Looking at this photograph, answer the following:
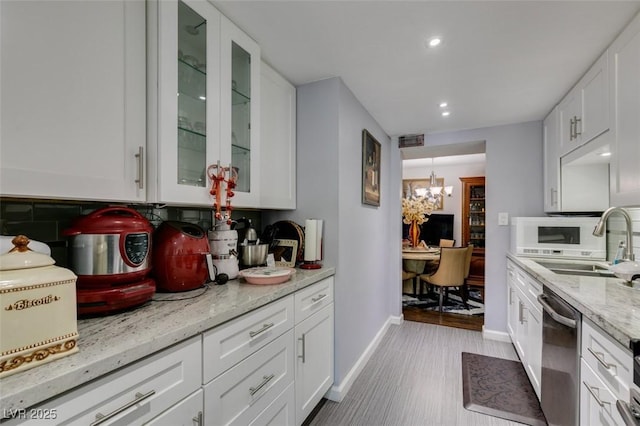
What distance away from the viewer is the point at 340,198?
2.01m

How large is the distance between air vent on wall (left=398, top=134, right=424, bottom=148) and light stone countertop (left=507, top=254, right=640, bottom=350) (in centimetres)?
194

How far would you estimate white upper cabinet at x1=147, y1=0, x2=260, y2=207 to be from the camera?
115cm

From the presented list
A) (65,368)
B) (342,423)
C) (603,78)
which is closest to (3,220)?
(65,368)

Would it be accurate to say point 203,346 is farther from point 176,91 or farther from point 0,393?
point 176,91

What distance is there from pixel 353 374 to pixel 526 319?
4.51 feet

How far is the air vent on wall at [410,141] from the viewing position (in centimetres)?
339

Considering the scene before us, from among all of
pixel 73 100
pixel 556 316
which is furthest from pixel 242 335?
pixel 556 316

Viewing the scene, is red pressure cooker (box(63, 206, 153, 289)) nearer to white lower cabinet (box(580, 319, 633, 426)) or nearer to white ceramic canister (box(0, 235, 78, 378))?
white ceramic canister (box(0, 235, 78, 378))

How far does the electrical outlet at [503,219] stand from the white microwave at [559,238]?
Result: 0.30 m

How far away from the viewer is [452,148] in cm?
341

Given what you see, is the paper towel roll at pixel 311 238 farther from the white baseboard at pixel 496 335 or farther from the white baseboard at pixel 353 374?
the white baseboard at pixel 496 335

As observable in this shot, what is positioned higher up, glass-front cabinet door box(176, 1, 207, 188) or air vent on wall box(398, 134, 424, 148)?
air vent on wall box(398, 134, 424, 148)

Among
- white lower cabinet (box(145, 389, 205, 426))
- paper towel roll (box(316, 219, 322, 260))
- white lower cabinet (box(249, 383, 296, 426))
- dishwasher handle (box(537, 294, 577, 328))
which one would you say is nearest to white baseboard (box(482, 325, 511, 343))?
dishwasher handle (box(537, 294, 577, 328))

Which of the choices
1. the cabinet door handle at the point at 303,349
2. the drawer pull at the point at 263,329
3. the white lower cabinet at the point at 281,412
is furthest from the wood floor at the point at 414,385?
the drawer pull at the point at 263,329
